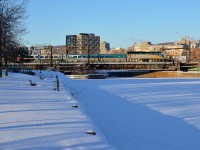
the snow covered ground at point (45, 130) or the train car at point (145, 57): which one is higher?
the train car at point (145, 57)

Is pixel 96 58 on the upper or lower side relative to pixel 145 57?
lower

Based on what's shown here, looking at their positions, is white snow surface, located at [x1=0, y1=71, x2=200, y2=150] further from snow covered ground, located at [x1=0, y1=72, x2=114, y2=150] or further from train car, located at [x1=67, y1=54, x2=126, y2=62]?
train car, located at [x1=67, y1=54, x2=126, y2=62]

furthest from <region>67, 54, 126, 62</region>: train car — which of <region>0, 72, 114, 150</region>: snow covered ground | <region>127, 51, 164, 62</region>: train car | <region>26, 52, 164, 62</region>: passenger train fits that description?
<region>0, 72, 114, 150</region>: snow covered ground

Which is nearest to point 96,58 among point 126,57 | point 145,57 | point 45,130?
point 126,57

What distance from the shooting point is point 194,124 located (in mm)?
11250

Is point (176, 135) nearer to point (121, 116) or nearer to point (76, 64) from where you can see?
point (121, 116)

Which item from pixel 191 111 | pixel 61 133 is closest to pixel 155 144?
pixel 61 133

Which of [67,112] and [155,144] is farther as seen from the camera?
[67,112]

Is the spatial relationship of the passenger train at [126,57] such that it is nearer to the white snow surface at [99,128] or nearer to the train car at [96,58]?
the train car at [96,58]

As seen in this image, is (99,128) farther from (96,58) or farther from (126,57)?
(126,57)

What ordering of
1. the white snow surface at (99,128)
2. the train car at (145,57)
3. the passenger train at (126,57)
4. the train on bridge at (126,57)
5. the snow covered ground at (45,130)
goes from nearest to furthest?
the snow covered ground at (45,130) → the white snow surface at (99,128) → the train on bridge at (126,57) → the passenger train at (126,57) → the train car at (145,57)

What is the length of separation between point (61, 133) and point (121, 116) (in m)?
5.20

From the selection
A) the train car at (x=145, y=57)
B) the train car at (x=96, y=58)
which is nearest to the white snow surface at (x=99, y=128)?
the train car at (x=96, y=58)

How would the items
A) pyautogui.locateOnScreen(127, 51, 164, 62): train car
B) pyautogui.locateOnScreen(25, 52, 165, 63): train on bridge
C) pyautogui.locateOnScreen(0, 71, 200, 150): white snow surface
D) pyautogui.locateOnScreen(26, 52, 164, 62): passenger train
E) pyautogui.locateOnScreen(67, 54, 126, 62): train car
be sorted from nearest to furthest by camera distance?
pyautogui.locateOnScreen(0, 71, 200, 150): white snow surface → pyautogui.locateOnScreen(67, 54, 126, 62): train car → pyautogui.locateOnScreen(25, 52, 165, 63): train on bridge → pyautogui.locateOnScreen(26, 52, 164, 62): passenger train → pyautogui.locateOnScreen(127, 51, 164, 62): train car
